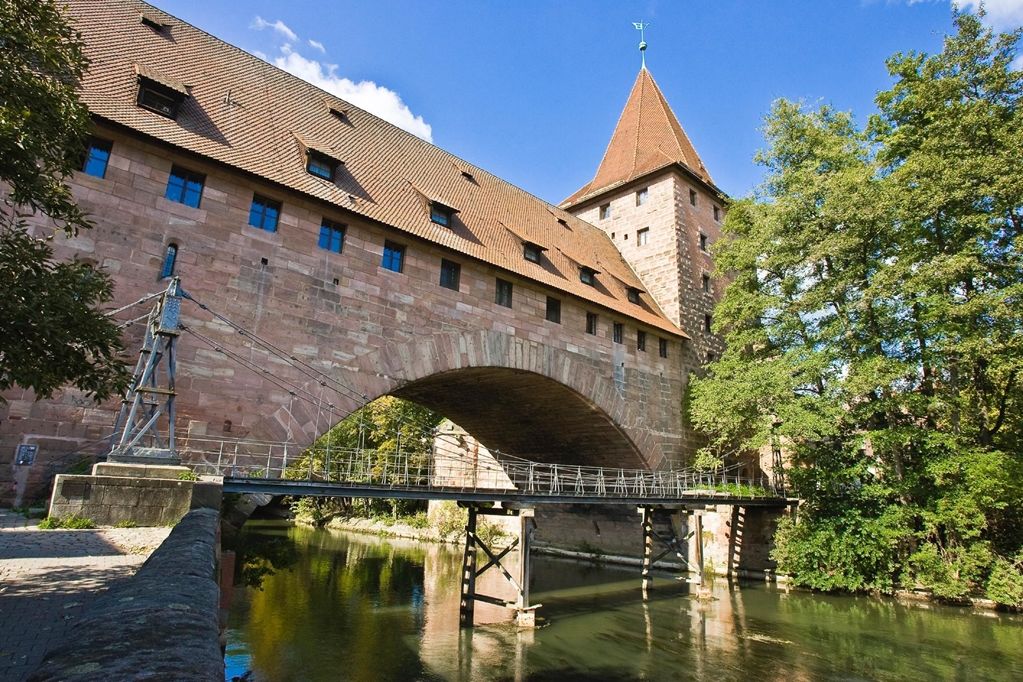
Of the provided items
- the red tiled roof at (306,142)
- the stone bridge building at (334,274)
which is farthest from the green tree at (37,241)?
the red tiled roof at (306,142)

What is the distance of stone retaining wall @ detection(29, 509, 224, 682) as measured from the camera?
122cm

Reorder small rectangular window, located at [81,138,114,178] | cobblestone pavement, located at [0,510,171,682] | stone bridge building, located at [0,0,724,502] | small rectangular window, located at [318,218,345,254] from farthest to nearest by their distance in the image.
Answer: small rectangular window, located at [318,218,345,254]
stone bridge building, located at [0,0,724,502]
small rectangular window, located at [81,138,114,178]
cobblestone pavement, located at [0,510,171,682]

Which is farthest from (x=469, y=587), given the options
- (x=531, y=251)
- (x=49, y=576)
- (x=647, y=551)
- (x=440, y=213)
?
(x=531, y=251)

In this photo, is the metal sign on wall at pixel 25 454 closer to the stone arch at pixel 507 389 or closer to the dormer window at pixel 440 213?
the stone arch at pixel 507 389

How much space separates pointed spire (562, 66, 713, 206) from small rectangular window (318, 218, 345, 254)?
1359cm

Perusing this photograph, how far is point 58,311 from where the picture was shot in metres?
4.66

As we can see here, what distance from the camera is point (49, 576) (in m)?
3.54

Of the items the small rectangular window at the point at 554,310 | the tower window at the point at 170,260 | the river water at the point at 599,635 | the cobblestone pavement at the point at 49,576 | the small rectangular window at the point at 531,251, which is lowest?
the river water at the point at 599,635

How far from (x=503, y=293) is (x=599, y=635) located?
7856mm

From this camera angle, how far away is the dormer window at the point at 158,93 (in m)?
10.9

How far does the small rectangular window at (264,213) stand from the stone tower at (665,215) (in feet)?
43.7

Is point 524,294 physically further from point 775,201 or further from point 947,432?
point 947,432

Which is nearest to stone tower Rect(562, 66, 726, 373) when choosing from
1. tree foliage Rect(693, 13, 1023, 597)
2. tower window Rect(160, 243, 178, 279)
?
tree foliage Rect(693, 13, 1023, 597)

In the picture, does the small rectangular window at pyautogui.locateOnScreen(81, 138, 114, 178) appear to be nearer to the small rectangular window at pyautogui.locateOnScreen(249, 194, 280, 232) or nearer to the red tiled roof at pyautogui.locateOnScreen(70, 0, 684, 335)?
the red tiled roof at pyautogui.locateOnScreen(70, 0, 684, 335)
